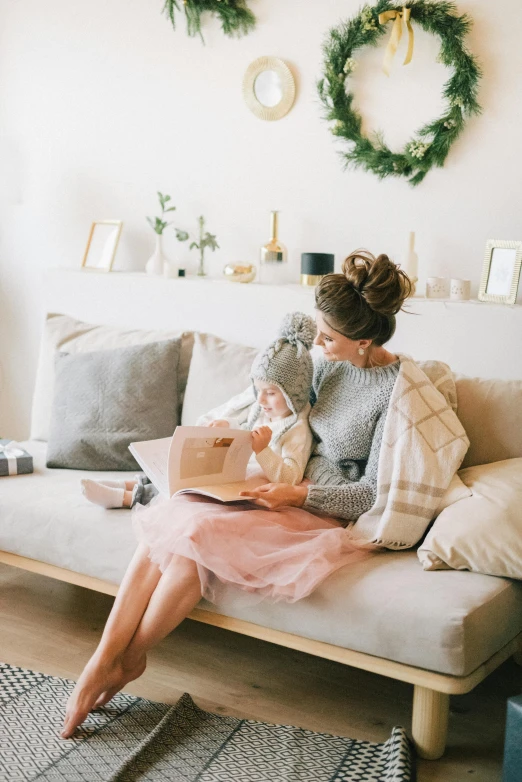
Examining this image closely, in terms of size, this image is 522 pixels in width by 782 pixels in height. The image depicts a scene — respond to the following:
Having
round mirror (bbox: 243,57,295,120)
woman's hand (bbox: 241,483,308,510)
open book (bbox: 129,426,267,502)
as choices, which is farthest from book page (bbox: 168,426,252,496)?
round mirror (bbox: 243,57,295,120)

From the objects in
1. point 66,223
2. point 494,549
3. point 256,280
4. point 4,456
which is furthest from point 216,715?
point 66,223

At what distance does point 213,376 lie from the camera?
290 cm

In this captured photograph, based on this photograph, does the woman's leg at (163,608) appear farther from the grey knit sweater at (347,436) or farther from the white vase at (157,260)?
the white vase at (157,260)

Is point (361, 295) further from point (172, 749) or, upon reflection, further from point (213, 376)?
point (172, 749)

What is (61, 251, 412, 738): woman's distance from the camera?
6.93ft

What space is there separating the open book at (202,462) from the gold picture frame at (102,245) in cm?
146

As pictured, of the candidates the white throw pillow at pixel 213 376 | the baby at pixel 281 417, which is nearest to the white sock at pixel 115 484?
the baby at pixel 281 417

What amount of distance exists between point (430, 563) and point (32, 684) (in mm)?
1084

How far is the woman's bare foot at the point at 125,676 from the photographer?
2.13 m

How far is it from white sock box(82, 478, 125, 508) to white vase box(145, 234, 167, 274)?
4.08 feet

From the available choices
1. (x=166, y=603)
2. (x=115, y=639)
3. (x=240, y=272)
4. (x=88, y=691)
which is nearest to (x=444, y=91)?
(x=240, y=272)

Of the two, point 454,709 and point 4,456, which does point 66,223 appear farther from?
point 454,709

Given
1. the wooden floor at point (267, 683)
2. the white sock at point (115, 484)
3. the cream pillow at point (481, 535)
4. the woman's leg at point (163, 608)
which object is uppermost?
the cream pillow at point (481, 535)

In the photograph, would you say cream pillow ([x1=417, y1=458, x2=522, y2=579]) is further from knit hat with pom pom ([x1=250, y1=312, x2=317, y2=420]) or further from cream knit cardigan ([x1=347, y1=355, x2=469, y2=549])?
knit hat with pom pom ([x1=250, y1=312, x2=317, y2=420])
